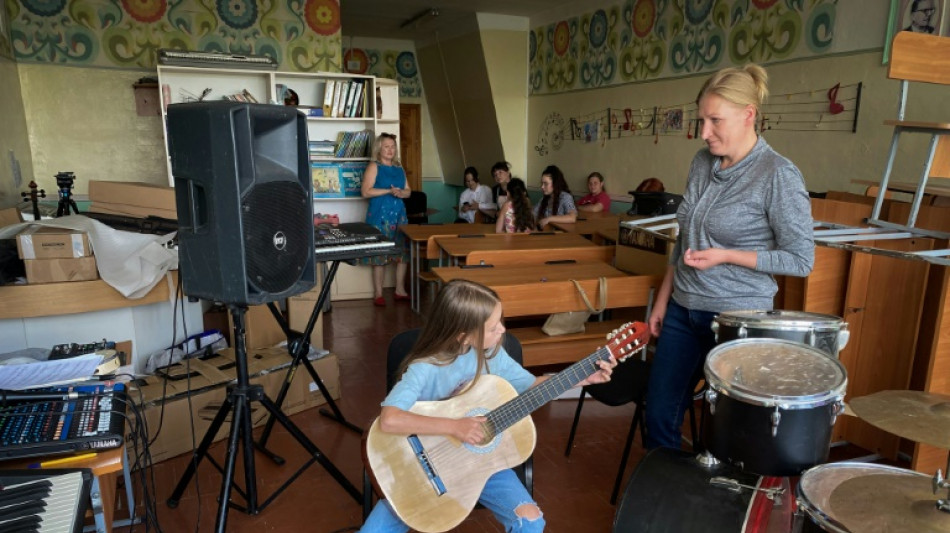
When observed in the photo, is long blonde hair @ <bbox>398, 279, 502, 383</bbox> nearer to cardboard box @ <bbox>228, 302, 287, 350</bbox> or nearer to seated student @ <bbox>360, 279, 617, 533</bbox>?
seated student @ <bbox>360, 279, 617, 533</bbox>

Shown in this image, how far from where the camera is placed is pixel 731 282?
1900 mm

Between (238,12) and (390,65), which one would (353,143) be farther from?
(390,65)

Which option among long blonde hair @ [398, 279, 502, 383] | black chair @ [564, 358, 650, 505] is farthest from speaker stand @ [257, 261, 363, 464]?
black chair @ [564, 358, 650, 505]

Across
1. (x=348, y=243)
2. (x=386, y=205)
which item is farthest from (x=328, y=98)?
(x=348, y=243)

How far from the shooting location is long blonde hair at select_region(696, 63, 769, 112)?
1.78 m

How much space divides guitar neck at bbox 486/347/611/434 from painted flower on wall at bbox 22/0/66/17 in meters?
5.31

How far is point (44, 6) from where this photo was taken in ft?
16.3

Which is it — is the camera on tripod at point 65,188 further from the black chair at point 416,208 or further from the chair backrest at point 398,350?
the black chair at point 416,208

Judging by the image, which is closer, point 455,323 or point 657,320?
point 455,323

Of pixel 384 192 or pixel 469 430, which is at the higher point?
pixel 384 192

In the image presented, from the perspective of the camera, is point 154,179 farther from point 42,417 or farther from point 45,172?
point 42,417

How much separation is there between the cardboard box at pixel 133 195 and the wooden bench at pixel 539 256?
66.2 inches

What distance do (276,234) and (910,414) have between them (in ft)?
5.64

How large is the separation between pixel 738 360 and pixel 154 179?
537 cm
